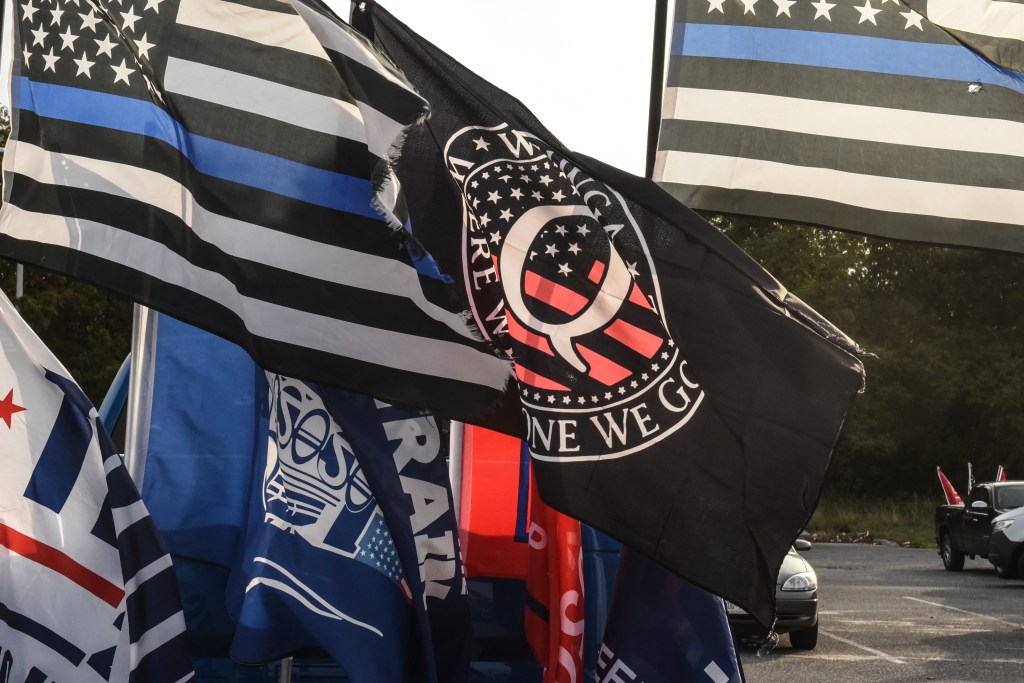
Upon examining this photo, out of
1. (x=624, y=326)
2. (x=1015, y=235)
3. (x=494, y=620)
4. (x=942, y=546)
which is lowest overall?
(x=942, y=546)

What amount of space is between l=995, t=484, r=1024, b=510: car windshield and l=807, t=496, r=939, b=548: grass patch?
9.44 metres

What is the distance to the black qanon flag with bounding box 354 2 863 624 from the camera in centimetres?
375

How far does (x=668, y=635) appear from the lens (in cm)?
423

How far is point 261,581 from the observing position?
4.07 meters

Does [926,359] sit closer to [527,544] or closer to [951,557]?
[951,557]

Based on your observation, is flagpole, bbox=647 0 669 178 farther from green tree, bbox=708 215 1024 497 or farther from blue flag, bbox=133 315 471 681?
green tree, bbox=708 215 1024 497

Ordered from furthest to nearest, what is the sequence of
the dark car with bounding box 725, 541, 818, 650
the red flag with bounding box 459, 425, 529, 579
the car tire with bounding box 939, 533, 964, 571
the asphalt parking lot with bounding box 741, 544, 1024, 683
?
1. the car tire with bounding box 939, 533, 964, 571
2. the dark car with bounding box 725, 541, 818, 650
3. the asphalt parking lot with bounding box 741, 544, 1024, 683
4. the red flag with bounding box 459, 425, 529, 579

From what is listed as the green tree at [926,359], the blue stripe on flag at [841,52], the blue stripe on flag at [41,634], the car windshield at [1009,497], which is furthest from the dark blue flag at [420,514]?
the green tree at [926,359]

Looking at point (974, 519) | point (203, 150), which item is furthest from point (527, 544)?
point (974, 519)

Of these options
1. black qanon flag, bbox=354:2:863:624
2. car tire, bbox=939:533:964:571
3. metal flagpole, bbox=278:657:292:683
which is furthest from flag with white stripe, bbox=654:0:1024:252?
car tire, bbox=939:533:964:571

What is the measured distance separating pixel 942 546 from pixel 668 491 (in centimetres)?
2236

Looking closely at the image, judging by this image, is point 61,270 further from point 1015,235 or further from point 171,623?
point 1015,235

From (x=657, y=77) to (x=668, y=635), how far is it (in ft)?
7.00

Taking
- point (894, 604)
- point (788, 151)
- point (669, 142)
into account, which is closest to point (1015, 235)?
point (788, 151)
